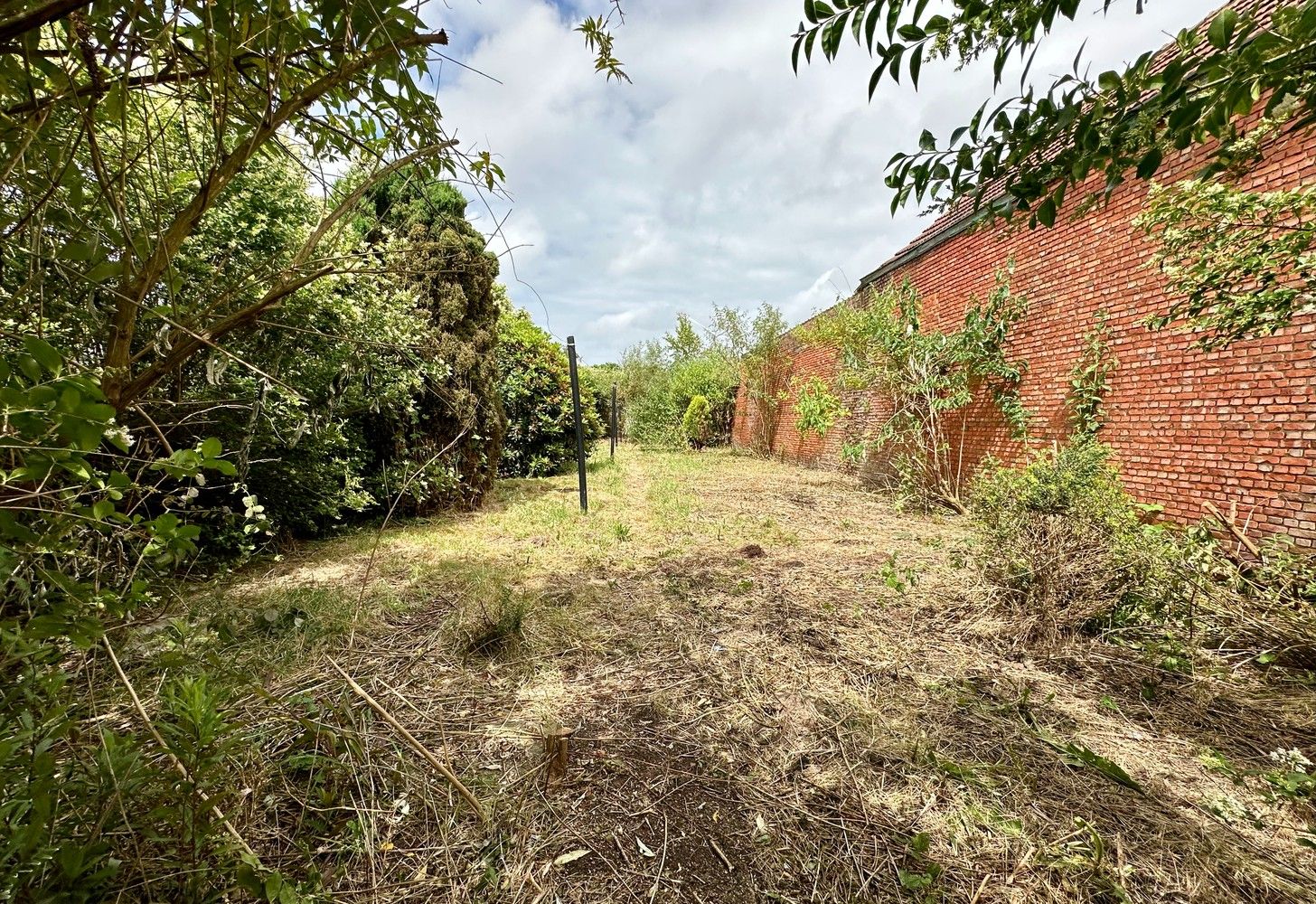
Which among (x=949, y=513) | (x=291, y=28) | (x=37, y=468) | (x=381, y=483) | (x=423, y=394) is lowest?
(x=949, y=513)

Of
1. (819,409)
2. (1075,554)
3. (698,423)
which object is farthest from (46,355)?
(698,423)

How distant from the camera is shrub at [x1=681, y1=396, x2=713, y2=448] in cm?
1785

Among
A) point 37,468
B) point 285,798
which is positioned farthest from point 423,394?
point 37,468

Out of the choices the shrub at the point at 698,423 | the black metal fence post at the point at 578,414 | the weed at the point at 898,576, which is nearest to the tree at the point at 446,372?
the black metal fence post at the point at 578,414

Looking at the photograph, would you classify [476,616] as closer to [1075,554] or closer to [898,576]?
[898,576]

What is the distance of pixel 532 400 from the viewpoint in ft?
29.2

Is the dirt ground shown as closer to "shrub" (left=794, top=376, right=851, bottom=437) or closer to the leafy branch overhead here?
the leafy branch overhead

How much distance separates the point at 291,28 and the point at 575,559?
3834 millimetres

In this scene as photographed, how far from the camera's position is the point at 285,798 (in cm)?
154

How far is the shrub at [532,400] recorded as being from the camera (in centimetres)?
839

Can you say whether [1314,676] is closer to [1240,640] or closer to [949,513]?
[1240,640]

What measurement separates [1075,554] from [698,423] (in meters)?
15.2

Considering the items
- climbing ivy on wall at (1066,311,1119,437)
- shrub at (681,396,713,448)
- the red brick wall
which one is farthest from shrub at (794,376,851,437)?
shrub at (681,396,713,448)

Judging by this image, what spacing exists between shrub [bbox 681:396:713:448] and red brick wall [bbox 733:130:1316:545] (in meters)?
11.3
